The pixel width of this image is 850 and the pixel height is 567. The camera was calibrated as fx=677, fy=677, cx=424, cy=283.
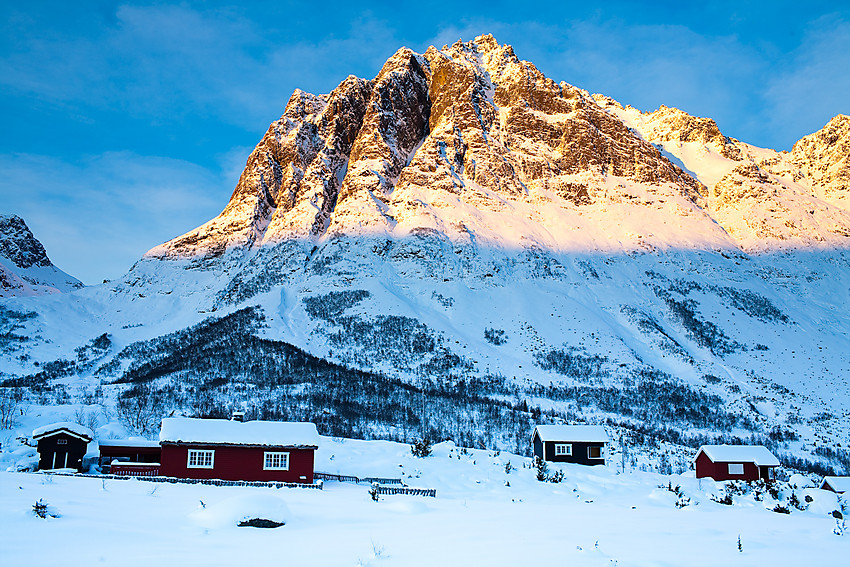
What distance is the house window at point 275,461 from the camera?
41219 millimetres

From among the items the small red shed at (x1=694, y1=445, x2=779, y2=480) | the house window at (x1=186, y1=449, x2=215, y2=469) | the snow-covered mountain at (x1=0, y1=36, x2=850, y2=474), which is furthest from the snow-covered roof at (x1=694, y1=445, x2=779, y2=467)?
the house window at (x1=186, y1=449, x2=215, y2=469)

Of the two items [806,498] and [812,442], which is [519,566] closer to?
[806,498]

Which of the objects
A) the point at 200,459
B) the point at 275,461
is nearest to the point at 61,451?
the point at 200,459

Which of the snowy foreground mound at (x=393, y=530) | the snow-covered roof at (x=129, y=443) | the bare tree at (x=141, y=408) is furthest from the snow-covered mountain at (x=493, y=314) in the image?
the snowy foreground mound at (x=393, y=530)

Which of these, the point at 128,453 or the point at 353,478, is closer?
the point at 353,478

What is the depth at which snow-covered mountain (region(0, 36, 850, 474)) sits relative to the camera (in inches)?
3944

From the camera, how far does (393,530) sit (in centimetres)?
1994

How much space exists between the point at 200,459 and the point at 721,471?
41975mm

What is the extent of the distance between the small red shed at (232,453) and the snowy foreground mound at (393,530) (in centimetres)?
682

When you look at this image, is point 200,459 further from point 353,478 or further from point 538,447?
point 538,447

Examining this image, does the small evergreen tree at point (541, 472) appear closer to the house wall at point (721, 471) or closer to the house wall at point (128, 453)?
the house wall at point (721, 471)

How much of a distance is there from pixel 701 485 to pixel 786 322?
358 ft

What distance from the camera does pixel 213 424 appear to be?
42.3m

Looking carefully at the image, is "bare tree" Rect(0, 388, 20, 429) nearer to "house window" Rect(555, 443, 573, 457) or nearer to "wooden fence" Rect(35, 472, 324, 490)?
"wooden fence" Rect(35, 472, 324, 490)
